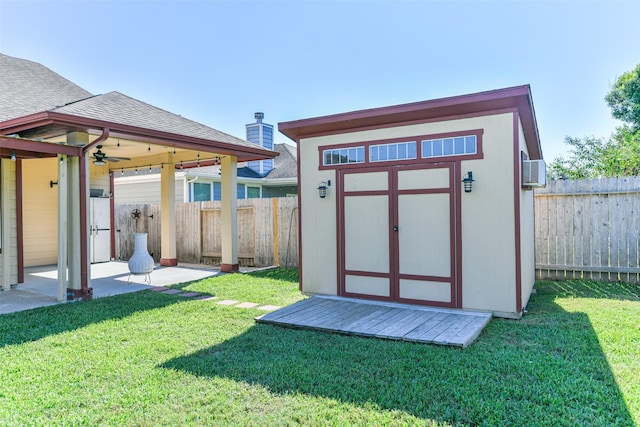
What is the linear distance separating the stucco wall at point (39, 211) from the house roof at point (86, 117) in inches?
69.8

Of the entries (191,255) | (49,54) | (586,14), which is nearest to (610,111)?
(586,14)

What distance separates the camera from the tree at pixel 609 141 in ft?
43.6

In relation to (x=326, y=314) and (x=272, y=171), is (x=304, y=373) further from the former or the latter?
(x=272, y=171)

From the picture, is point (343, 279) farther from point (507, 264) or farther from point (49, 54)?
point (49, 54)

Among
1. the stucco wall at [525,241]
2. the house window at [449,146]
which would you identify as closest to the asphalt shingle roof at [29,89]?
the house window at [449,146]

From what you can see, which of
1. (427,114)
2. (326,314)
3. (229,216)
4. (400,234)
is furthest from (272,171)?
(326,314)

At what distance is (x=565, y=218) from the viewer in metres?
7.01

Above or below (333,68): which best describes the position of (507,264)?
below

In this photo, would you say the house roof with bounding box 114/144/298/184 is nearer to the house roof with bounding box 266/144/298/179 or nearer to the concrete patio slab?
the house roof with bounding box 266/144/298/179

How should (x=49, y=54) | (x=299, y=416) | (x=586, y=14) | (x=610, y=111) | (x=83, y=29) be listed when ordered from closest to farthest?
(x=299, y=416)
(x=586, y=14)
(x=83, y=29)
(x=49, y=54)
(x=610, y=111)

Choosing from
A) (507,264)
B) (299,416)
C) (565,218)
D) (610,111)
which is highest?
(610,111)

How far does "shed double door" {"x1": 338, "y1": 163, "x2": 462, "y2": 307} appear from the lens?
5.00m

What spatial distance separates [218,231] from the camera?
970cm

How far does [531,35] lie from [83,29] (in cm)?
1068
